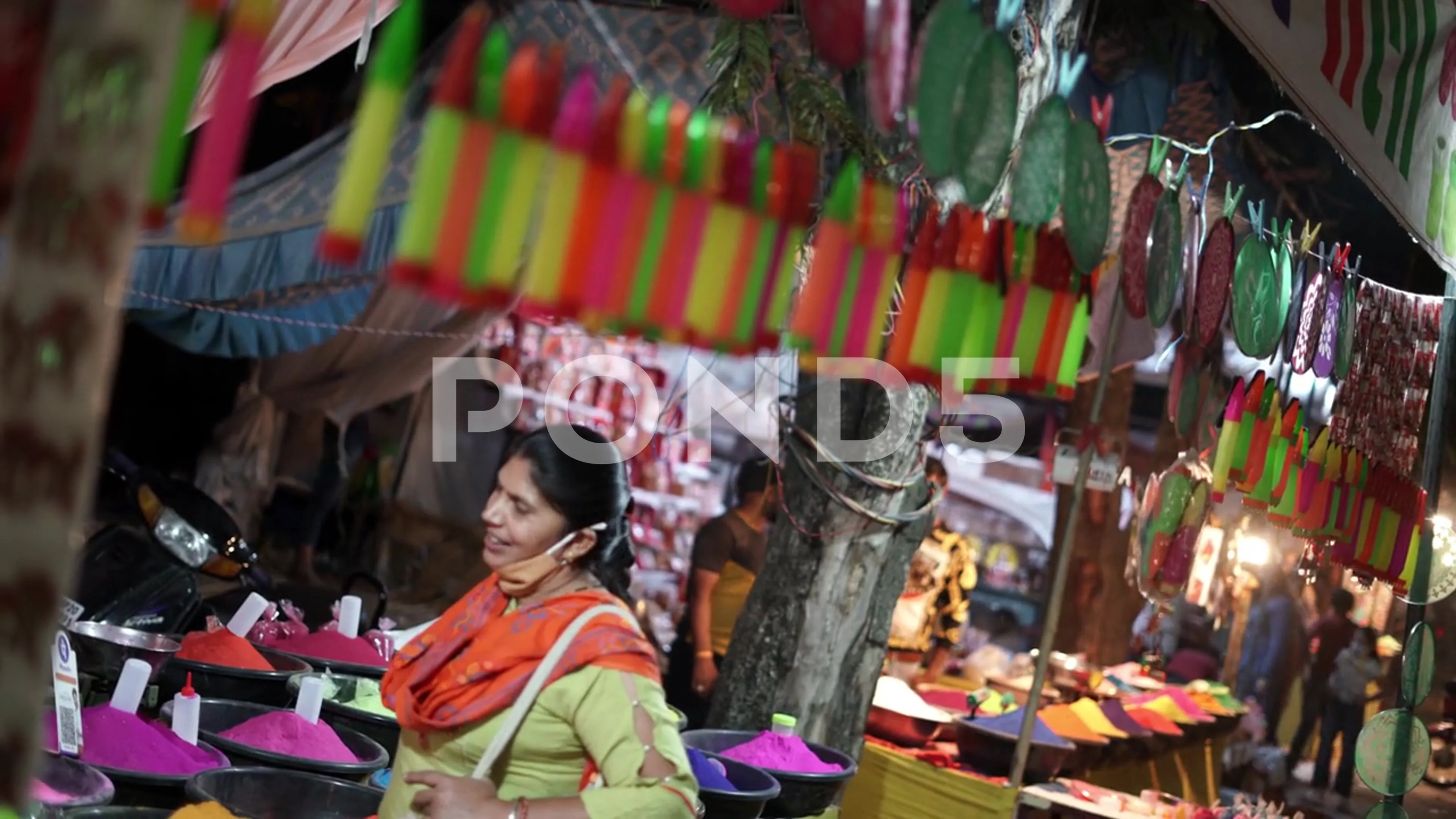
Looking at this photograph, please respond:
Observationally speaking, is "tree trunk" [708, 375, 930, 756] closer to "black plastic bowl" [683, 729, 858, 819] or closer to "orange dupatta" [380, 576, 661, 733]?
"black plastic bowl" [683, 729, 858, 819]

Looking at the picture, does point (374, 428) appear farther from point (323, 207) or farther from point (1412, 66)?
point (1412, 66)

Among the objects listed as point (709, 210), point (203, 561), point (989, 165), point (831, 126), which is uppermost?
point (831, 126)

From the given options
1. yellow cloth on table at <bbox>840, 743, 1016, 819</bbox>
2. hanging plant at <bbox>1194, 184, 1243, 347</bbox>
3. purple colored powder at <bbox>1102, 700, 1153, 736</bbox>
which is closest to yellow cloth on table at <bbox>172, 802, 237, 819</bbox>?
hanging plant at <bbox>1194, 184, 1243, 347</bbox>

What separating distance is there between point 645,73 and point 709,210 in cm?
345

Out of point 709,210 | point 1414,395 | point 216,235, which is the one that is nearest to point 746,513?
point 1414,395

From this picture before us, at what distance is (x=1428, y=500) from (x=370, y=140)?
4044mm

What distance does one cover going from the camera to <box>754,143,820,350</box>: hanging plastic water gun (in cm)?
161

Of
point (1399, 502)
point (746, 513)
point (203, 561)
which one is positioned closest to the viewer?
point (203, 561)

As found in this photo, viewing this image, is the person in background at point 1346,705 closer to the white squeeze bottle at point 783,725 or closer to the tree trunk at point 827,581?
the tree trunk at point 827,581

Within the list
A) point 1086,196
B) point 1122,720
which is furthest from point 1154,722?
point 1086,196

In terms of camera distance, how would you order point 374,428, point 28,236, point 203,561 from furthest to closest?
point 374,428 → point 203,561 → point 28,236

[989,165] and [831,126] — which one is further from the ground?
[831,126]

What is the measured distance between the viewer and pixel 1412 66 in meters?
3.13

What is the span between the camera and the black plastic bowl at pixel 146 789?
7.45ft
